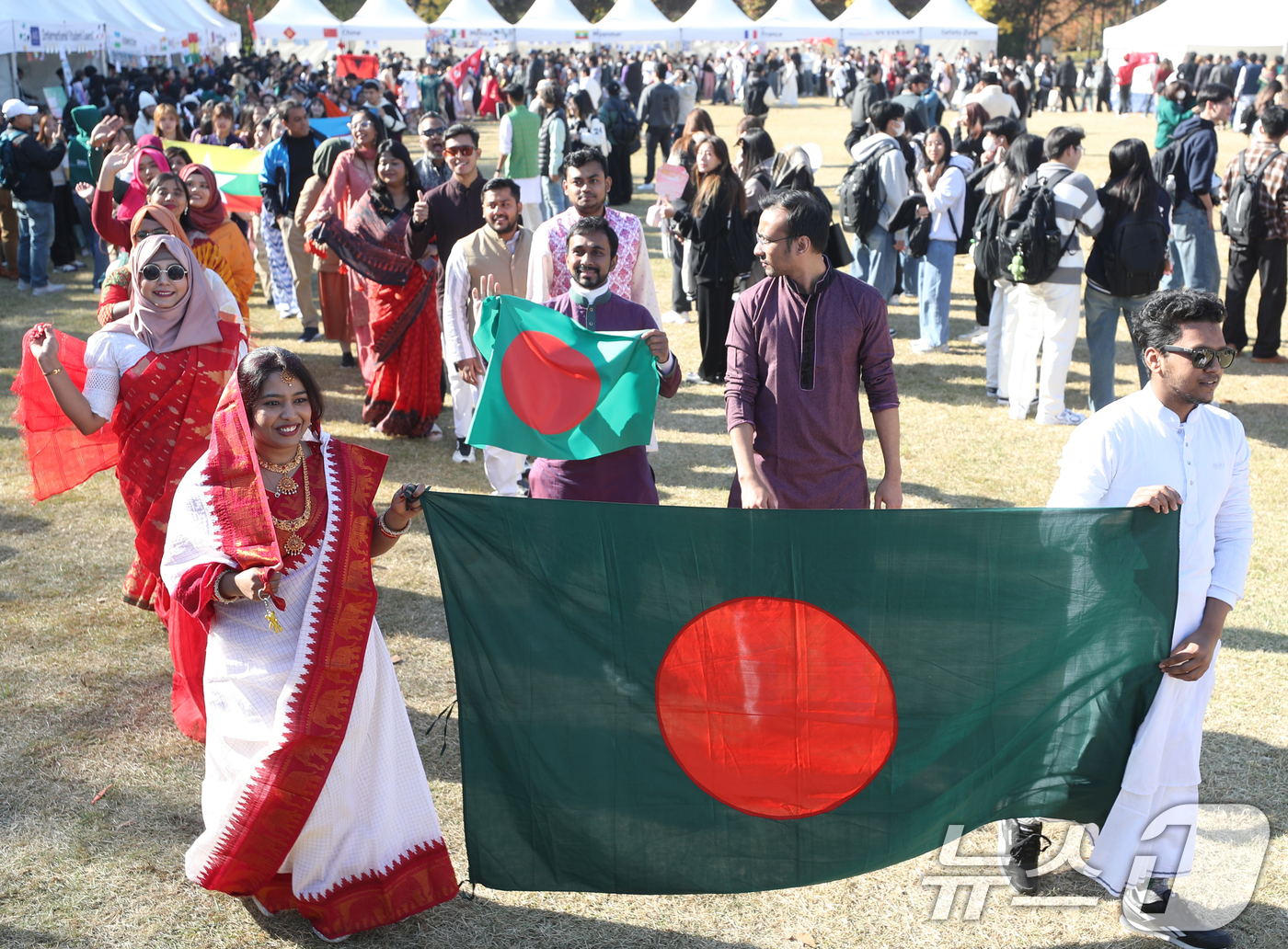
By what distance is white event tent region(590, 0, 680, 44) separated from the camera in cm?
3616

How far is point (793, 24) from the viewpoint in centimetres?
3591

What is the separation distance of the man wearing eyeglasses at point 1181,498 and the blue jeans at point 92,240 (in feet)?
34.0

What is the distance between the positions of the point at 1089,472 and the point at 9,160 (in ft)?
35.5

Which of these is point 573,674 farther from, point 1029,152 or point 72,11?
point 72,11

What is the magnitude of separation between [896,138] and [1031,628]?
6314mm

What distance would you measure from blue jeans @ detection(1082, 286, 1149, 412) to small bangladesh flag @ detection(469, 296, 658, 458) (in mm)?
3924

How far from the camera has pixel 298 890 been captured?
303 cm

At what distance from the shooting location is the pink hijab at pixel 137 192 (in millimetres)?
6285

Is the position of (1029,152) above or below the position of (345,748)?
above

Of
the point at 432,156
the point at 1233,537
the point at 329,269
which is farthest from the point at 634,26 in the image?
the point at 1233,537

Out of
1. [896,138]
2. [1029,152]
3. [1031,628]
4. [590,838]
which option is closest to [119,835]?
[590,838]

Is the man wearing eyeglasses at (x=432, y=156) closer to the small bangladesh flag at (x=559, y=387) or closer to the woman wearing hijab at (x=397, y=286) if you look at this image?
the woman wearing hijab at (x=397, y=286)

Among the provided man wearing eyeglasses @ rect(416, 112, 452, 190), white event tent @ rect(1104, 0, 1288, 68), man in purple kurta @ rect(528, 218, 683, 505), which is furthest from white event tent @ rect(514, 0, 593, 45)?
man in purple kurta @ rect(528, 218, 683, 505)

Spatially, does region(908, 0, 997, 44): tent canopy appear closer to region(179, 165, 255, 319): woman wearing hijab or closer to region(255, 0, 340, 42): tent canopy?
region(255, 0, 340, 42): tent canopy
